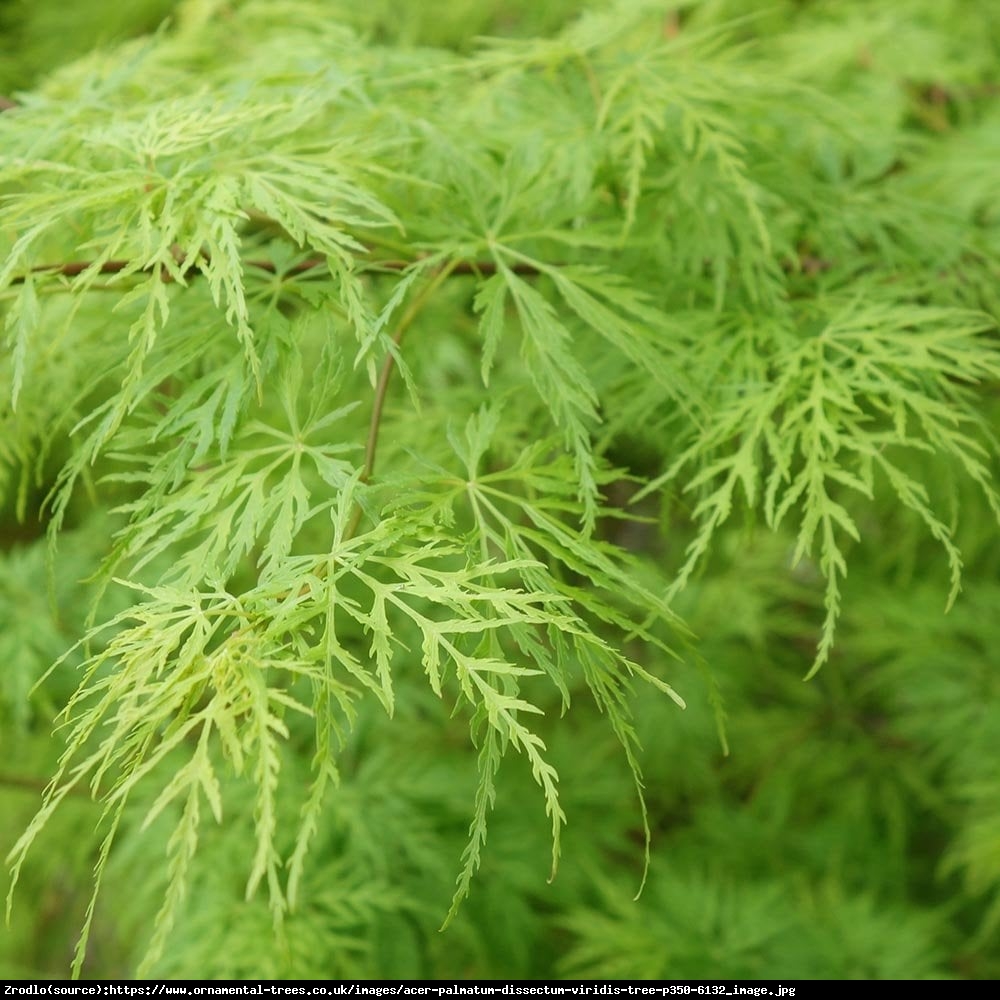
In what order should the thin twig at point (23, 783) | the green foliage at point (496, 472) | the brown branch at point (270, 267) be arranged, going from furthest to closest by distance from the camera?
the thin twig at point (23, 783), the brown branch at point (270, 267), the green foliage at point (496, 472)

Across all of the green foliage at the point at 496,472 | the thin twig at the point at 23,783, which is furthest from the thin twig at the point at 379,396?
the thin twig at the point at 23,783

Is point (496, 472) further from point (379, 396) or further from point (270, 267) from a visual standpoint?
point (270, 267)

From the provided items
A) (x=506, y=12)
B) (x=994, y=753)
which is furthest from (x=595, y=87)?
(x=994, y=753)

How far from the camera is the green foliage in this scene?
76cm

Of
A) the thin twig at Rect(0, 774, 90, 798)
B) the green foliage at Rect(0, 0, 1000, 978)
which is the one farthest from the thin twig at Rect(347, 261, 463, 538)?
the thin twig at Rect(0, 774, 90, 798)

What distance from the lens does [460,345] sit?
1.56m

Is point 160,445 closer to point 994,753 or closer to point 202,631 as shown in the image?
point 202,631

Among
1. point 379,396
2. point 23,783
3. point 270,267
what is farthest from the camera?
point 23,783

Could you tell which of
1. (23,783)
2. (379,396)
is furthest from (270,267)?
(23,783)

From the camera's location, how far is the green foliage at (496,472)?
76 centimetres

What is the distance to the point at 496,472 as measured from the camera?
1.03 m

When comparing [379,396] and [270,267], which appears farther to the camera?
[270,267]

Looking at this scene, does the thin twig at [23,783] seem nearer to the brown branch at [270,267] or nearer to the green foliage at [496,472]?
the green foliage at [496,472]
